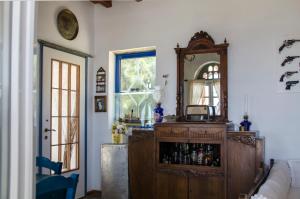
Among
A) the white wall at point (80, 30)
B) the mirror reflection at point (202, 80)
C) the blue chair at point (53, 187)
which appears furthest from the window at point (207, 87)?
the blue chair at point (53, 187)

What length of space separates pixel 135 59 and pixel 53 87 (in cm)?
132

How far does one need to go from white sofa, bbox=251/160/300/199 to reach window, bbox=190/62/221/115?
1039 mm

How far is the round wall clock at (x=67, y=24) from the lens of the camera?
4090 millimetres

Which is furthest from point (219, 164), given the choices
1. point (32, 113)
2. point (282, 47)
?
point (32, 113)

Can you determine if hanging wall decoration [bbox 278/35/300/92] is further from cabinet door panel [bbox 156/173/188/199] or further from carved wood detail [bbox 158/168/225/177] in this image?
cabinet door panel [bbox 156/173/188/199]

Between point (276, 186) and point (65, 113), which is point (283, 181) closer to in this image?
point (276, 186)

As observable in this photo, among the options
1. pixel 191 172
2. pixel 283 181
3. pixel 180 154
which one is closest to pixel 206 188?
pixel 191 172

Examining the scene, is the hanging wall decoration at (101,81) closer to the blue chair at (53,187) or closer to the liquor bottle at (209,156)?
the liquor bottle at (209,156)

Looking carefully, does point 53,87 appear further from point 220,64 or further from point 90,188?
point 220,64

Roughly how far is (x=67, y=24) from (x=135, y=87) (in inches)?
52.1

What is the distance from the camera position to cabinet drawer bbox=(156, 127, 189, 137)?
363 centimetres

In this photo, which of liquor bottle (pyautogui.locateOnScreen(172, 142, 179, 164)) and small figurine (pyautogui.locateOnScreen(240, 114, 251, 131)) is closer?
small figurine (pyautogui.locateOnScreen(240, 114, 251, 131))

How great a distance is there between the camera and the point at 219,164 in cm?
349

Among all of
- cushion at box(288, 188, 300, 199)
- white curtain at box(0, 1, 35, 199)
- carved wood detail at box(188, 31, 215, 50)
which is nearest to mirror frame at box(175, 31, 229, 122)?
carved wood detail at box(188, 31, 215, 50)
